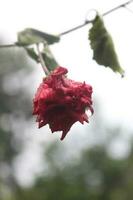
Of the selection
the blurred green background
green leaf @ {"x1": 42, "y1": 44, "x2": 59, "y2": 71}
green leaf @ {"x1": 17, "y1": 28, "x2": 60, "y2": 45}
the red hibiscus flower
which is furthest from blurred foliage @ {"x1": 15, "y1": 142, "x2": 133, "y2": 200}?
the red hibiscus flower

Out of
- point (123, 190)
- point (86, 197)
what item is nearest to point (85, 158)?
point (123, 190)

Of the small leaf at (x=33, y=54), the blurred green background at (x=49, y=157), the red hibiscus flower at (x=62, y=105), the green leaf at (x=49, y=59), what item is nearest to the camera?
the red hibiscus flower at (x=62, y=105)

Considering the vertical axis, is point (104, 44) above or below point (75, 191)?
below

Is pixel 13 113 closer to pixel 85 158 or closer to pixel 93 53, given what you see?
pixel 85 158

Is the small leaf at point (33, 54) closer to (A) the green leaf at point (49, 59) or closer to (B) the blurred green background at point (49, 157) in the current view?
(A) the green leaf at point (49, 59)

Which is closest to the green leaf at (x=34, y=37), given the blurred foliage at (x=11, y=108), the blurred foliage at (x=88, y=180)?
the blurred foliage at (x=88, y=180)

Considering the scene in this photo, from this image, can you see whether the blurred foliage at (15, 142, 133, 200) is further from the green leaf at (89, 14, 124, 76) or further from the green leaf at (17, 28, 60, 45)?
the green leaf at (89, 14, 124, 76)
